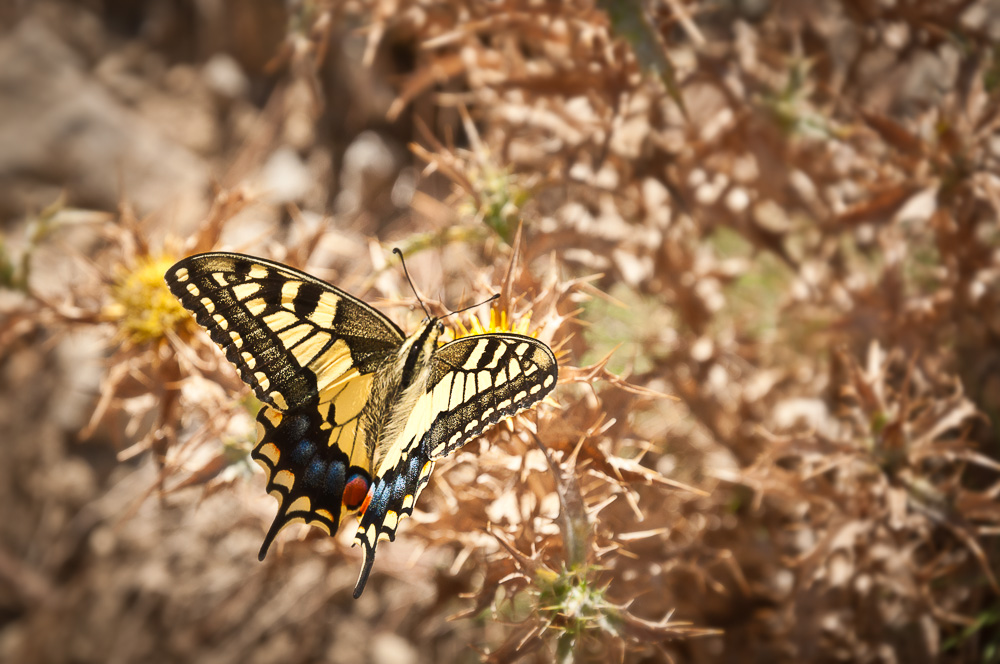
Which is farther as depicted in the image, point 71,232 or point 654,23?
point 71,232

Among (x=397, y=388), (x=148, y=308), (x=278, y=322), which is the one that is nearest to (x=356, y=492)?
(x=397, y=388)

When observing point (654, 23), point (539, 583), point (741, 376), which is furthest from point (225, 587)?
point (654, 23)

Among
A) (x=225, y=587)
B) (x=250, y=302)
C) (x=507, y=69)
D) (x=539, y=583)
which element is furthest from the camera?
(x=225, y=587)

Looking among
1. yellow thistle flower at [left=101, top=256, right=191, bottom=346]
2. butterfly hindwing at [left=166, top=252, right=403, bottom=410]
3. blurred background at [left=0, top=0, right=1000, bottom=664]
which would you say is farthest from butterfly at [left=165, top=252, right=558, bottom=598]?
yellow thistle flower at [left=101, top=256, right=191, bottom=346]

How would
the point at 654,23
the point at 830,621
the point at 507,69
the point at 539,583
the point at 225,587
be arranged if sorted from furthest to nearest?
1. the point at 225,587
2. the point at 507,69
3. the point at 830,621
4. the point at 654,23
5. the point at 539,583

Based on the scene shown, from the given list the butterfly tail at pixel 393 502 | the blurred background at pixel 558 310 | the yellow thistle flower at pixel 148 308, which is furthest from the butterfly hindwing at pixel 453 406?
the yellow thistle flower at pixel 148 308

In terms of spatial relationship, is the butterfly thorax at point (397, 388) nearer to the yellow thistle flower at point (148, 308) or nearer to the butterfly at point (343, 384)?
the butterfly at point (343, 384)

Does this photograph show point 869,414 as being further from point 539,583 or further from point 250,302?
point 250,302
